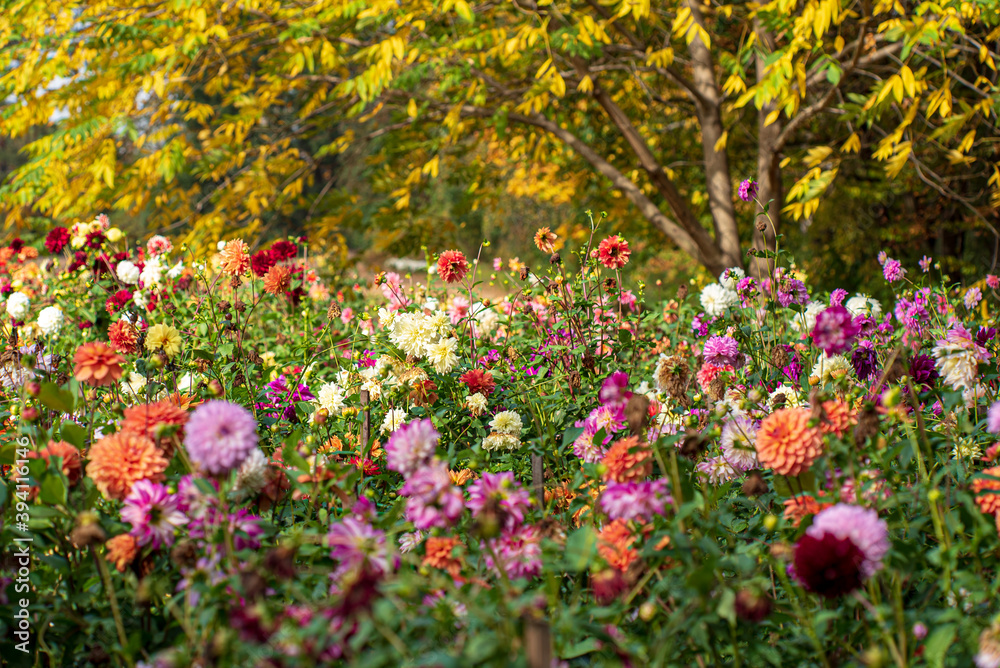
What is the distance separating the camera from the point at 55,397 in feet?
4.26

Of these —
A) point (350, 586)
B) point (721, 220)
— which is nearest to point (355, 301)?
point (721, 220)

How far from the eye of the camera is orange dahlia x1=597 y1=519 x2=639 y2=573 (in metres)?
1.16

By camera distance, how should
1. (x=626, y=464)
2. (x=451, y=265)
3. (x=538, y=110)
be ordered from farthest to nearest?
(x=538, y=110), (x=451, y=265), (x=626, y=464)

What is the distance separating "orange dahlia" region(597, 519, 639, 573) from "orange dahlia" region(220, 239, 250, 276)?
1521 mm

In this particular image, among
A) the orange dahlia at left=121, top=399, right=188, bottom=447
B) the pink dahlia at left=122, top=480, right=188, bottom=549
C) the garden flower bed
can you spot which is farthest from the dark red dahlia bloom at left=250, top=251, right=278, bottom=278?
the pink dahlia at left=122, top=480, right=188, bottom=549

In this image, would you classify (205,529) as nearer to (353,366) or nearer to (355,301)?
(353,366)

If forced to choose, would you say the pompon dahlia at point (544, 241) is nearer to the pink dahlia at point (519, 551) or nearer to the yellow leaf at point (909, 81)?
the pink dahlia at point (519, 551)

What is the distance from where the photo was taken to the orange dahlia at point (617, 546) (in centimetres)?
116

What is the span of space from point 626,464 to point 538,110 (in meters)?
3.13

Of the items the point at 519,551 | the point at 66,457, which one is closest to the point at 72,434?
the point at 66,457

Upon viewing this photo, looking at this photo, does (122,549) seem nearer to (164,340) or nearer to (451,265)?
(164,340)

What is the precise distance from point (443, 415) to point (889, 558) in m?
1.17

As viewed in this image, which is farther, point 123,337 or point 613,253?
point 613,253

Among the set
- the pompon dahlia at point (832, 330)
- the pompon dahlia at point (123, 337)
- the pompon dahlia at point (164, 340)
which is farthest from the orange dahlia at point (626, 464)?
the pompon dahlia at point (123, 337)
